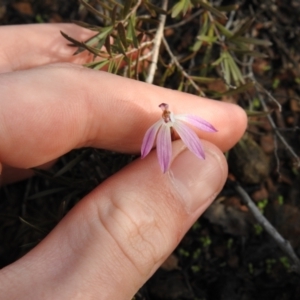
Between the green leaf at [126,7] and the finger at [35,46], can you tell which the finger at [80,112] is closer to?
the green leaf at [126,7]

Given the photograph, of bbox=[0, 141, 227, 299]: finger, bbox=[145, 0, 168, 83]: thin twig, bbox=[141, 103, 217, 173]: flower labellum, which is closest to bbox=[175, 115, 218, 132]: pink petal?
bbox=[141, 103, 217, 173]: flower labellum

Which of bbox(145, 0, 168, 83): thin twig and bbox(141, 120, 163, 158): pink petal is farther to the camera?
bbox(145, 0, 168, 83): thin twig

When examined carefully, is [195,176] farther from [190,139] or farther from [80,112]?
[80,112]

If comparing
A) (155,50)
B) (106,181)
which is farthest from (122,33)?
(106,181)

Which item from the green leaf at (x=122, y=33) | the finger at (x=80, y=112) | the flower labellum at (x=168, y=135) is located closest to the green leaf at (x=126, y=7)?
the green leaf at (x=122, y=33)

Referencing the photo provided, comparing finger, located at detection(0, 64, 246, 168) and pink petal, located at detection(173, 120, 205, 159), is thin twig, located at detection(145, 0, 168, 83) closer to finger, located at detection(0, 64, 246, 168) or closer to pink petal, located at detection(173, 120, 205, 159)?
finger, located at detection(0, 64, 246, 168)

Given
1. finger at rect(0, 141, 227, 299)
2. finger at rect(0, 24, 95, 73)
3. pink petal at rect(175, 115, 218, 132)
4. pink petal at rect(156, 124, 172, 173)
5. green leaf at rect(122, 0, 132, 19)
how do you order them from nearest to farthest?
1. finger at rect(0, 141, 227, 299)
2. pink petal at rect(156, 124, 172, 173)
3. pink petal at rect(175, 115, 218, 132)
4. green leaf at rect(122, 0, 132, 19)
5. finger at rect(0, 24, 95, 73)
